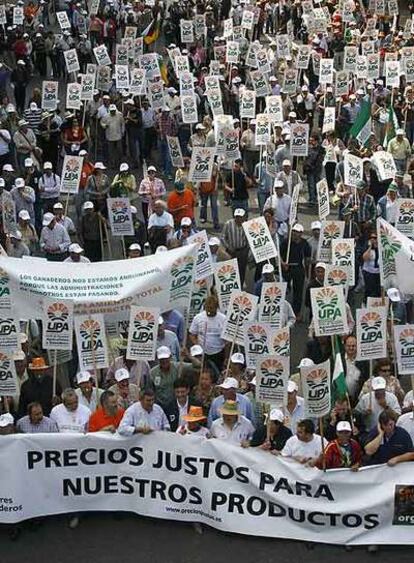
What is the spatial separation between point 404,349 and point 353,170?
19.4 ft

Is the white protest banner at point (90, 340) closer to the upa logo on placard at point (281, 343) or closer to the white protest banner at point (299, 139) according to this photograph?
the upa logo on placard at point (281, 343)

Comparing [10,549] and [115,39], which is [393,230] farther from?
[115,39]

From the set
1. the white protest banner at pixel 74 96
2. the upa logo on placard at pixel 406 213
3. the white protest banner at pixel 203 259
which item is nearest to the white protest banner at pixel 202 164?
the upa logo on placard at pixel 406 213

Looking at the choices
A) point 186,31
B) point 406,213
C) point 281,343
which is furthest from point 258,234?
point 186,31

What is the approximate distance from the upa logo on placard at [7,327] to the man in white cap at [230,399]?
226cm

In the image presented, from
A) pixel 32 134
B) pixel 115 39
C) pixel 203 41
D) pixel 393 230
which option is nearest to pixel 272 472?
pixel 393 230

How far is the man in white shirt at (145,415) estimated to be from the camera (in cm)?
1093

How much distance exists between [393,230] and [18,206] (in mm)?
6360

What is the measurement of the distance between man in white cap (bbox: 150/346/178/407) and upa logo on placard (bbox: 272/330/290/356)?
41.8 inches

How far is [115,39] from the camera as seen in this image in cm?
3086

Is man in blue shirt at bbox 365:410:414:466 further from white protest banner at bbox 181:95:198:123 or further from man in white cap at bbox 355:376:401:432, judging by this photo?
white protest banner at bbox 181:95:198:123

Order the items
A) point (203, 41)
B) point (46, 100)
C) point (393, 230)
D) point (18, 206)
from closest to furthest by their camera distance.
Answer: point (393, 230)
point (18, 206)
point (46, 100)
point (203, 41)

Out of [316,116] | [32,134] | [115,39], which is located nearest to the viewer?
[32,134]

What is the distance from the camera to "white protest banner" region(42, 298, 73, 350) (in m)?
11.8
